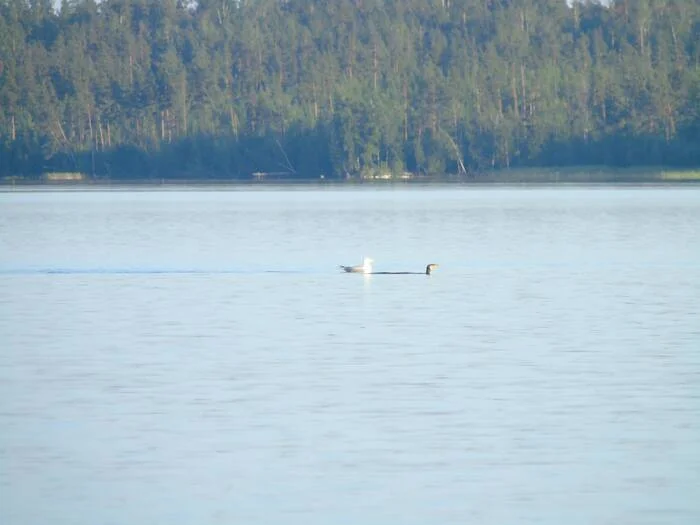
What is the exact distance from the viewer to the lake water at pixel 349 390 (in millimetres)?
11531

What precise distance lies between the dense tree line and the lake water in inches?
3128

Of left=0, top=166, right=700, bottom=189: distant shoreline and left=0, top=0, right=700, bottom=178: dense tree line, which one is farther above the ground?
left=0, top=0, right=700, bottom=178: dense tree line

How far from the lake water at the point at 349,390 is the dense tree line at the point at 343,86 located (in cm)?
7946

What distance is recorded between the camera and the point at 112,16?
526 ft

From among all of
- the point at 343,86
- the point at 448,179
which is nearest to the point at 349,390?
the point at 448,179

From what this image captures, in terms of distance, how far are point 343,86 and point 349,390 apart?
113624 millimetres

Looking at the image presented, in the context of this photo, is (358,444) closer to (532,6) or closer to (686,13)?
(686,13)

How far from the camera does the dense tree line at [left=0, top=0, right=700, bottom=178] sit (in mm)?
115000

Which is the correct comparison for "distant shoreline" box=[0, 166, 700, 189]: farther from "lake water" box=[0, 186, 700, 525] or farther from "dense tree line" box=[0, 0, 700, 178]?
"lake water" box=[0, 186, 700, 525]

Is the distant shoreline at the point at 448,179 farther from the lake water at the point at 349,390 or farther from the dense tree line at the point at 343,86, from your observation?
the lake water at the point at 349,390

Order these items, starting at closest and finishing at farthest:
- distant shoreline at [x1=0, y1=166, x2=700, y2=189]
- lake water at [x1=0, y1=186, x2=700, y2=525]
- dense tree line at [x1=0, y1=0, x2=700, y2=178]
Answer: lake water at [x1=0, y1=186, x2=700, y2=525]
distant shoreline at [x1=0, y1=166, x2=700, y2=189]
dense tree line at [x1=0, y1=0, x2=700, y2=178]

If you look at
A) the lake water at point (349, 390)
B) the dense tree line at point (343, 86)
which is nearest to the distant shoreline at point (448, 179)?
the dense tree line at point (343, 86)

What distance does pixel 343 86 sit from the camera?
128500 mm

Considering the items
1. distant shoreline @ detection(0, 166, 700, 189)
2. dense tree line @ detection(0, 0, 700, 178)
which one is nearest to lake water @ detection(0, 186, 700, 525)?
distant shoreline @ detection(0, 166, 700, 189)
